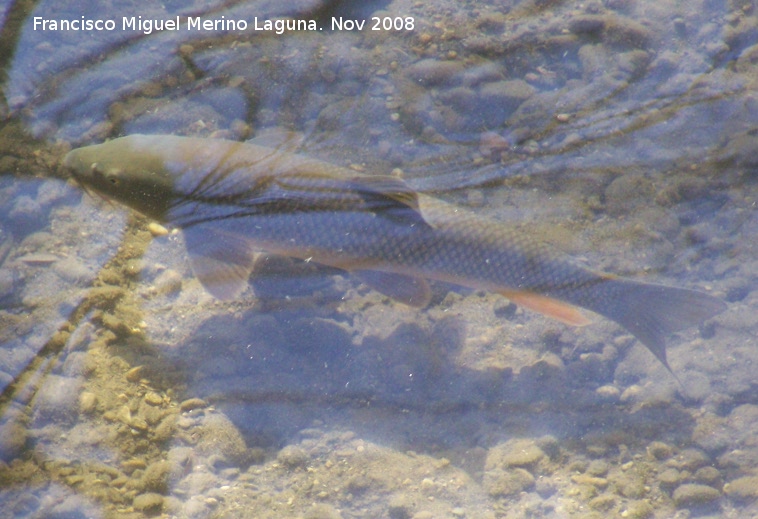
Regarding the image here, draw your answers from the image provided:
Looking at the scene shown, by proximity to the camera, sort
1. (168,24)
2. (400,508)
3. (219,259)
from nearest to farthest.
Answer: (400,508) < (219,259) < (168,24)

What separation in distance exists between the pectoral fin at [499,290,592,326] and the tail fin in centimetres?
12

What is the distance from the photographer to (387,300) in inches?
141

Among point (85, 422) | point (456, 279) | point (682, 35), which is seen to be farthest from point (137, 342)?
point (682, 35)

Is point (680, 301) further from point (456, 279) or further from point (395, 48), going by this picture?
point (395, 48)

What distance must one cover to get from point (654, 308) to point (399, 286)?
1.49 meters

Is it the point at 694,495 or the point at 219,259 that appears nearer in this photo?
the point at 694,495

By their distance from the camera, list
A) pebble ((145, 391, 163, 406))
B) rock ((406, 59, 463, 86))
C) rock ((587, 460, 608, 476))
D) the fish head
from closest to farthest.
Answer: rock ((587, 460, 608, 476)), pebble ((145, 391, 163, 406)), the fish head, rock ((406, 59, 463, 86))

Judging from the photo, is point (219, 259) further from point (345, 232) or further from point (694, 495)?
point (694, 495)

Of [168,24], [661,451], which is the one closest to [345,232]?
[661,451]

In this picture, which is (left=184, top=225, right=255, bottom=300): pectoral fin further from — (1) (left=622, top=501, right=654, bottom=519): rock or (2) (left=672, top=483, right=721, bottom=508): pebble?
(2) (left=672, top=483, right=721, bottom=508): pebble

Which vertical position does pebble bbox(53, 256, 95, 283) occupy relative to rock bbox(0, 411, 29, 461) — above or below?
above

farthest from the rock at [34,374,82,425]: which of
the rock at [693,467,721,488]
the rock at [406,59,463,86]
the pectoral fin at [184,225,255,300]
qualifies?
the rock at [693,467,721,488]

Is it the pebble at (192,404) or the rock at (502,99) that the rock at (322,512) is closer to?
the pebble at (192,404)

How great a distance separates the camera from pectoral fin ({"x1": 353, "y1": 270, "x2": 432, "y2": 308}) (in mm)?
3270
